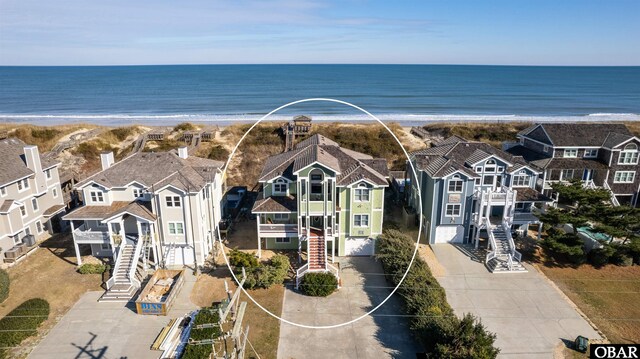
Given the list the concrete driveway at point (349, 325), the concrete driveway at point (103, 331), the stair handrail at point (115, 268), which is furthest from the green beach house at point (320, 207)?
the stair handrail at point (115, 268)

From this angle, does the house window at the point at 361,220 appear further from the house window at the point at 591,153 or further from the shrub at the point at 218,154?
the shrub at the point at 218,154

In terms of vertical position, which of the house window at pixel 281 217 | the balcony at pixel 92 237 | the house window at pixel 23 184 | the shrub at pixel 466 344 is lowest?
the shrub at pixel 466 344

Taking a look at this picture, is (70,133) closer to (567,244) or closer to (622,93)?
(567,244)

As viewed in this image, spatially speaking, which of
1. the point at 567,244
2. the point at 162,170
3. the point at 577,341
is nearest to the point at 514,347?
the point at 577,341

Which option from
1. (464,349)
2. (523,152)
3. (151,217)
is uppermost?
(523,152)

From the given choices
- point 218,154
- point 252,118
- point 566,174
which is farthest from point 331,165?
point 252,118
